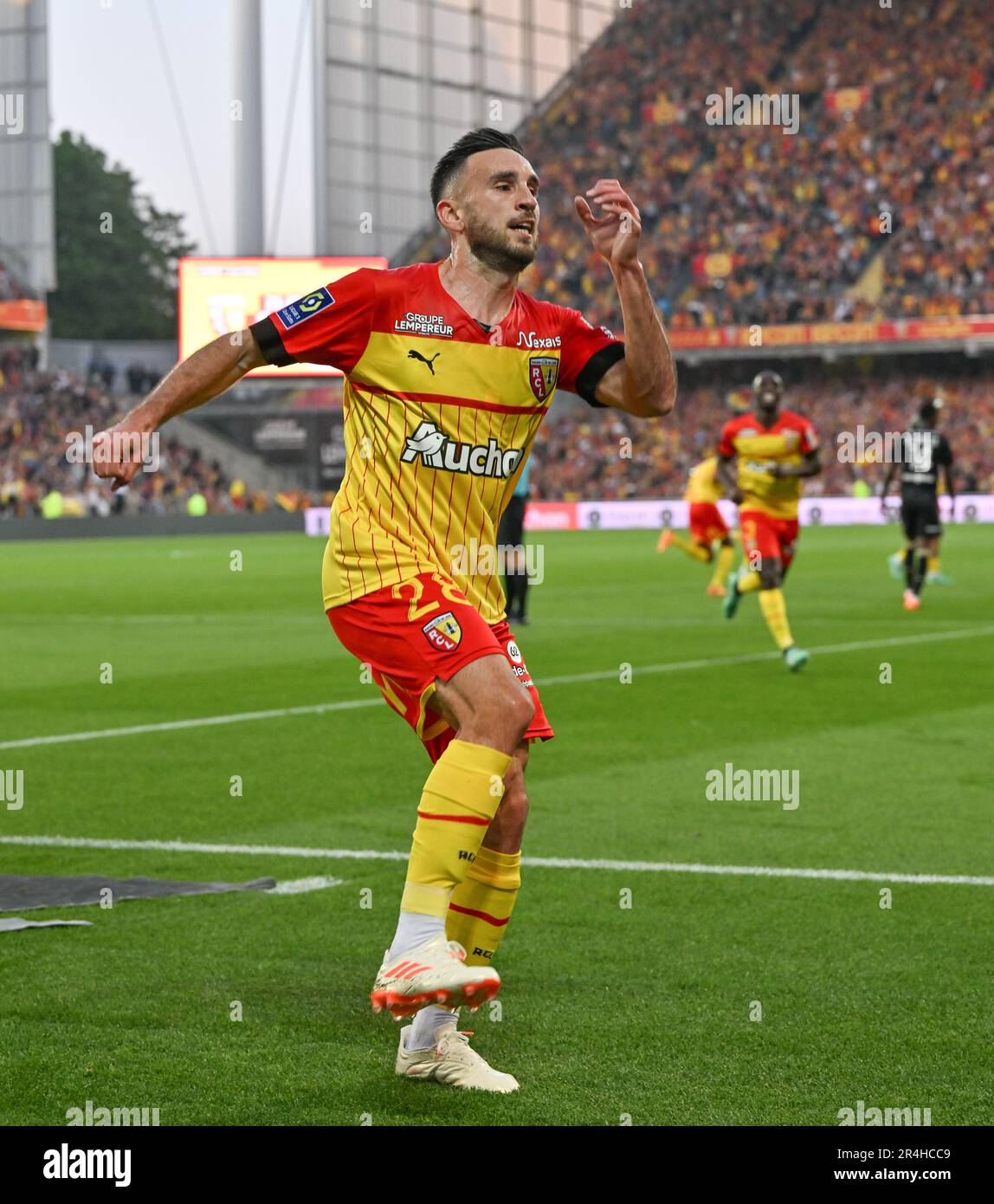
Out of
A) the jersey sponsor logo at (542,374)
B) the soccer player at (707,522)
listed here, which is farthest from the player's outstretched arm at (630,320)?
the soccer player at (707,522)

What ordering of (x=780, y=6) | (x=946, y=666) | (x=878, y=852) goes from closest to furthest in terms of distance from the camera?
(x=878, y=852)
(x=946, y=666)
(x=780, y=6)

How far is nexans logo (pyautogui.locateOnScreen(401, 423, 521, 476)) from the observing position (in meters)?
4.74

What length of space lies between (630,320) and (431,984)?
1.77m

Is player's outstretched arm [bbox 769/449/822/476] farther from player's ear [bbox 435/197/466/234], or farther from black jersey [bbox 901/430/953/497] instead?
player's ear [bbox 435/197/466/234]

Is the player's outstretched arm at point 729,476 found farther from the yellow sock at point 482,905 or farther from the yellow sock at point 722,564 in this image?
the yellow sock at point 482,905

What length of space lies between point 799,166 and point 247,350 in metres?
52.4

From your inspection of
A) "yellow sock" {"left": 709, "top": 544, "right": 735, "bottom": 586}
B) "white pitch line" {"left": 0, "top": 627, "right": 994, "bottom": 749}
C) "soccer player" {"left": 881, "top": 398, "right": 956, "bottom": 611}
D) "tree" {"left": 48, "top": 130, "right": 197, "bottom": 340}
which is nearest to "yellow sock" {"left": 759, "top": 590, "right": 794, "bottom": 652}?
"white pitch line" {"left": 0, "top": 627, "right": 994, "bottom": 749}

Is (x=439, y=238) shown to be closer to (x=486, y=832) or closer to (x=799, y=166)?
(x=799, y=166)

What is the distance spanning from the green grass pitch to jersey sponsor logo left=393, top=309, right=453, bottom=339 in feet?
5.94

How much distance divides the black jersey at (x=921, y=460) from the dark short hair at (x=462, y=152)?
56.5 feet

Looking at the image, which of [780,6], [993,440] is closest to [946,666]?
[993,440]

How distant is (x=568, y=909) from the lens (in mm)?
6387

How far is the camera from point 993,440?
169 feet

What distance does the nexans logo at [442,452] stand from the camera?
474 centimetres
